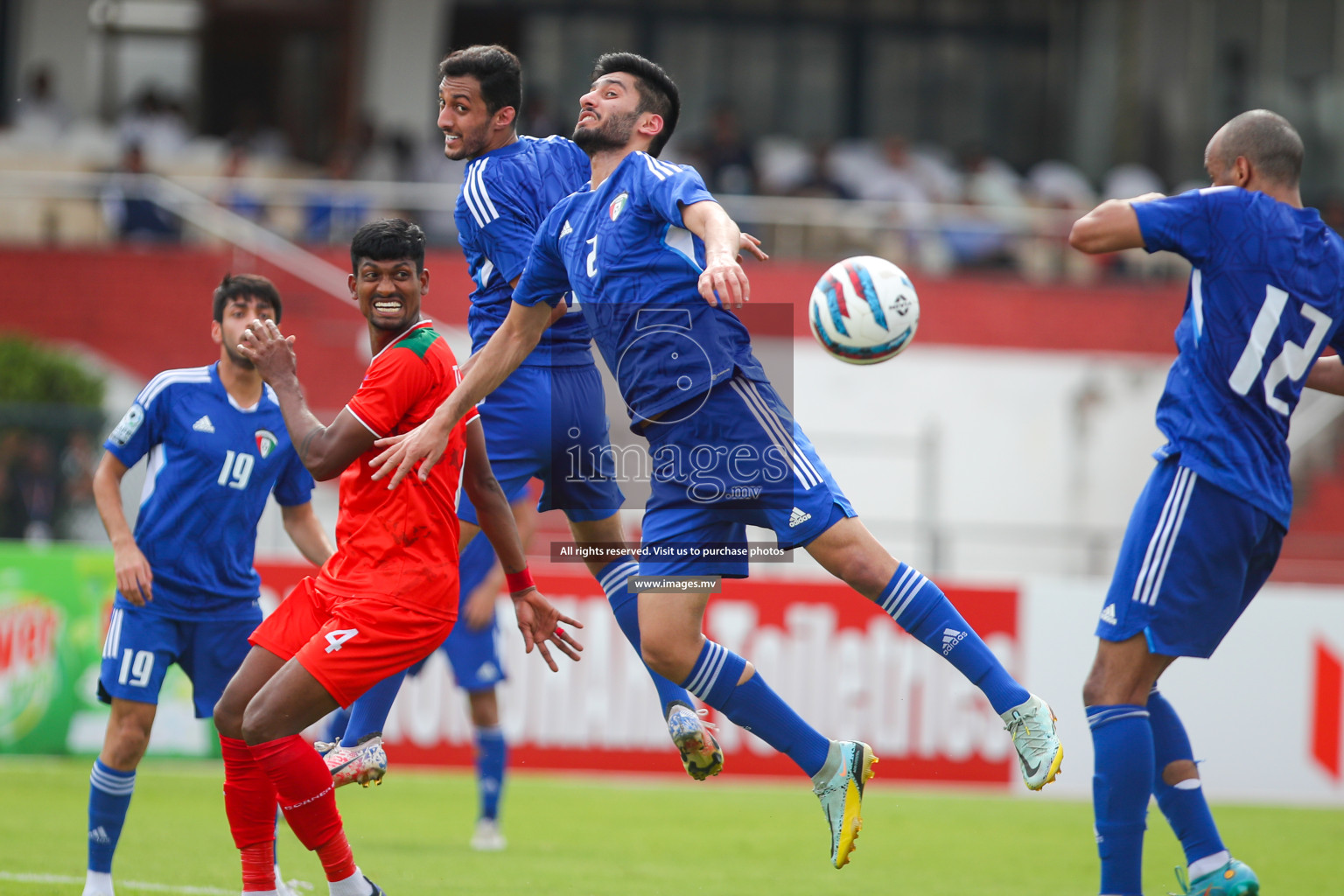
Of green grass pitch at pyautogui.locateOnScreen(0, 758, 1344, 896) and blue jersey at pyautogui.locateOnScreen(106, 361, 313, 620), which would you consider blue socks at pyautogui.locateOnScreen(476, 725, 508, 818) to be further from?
blue jersey at pyautogui.locateOnScreen(106, 361, 313, 620)

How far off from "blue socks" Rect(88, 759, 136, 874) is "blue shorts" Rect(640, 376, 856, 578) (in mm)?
2642

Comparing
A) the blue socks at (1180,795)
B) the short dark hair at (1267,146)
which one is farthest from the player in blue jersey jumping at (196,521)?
the short dark hair at (1267,146)

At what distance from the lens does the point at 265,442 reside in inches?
261

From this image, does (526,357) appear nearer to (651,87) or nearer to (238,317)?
(651,87)

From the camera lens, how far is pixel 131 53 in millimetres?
21312

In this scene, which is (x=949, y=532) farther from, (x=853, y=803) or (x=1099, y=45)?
(x=1099, y=45)

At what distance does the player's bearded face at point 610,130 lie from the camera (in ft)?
18.2

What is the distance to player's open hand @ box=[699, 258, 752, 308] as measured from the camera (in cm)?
454

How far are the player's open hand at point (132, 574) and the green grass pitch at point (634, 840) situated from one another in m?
1.34

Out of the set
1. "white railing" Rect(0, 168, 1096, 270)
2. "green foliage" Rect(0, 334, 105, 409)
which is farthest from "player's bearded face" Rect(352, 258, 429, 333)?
"white railing" Rect(0, 168, 1096, 270)

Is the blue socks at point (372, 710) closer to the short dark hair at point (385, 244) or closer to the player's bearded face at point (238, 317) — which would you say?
the short dark hair at point (385, 244)

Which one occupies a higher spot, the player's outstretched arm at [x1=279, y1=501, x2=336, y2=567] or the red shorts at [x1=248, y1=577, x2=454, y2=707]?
the player's outstretched arm at [x1=279, y1=501, x2=336, y2=567]

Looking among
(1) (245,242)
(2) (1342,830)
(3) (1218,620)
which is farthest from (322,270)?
(3) (1218,620)

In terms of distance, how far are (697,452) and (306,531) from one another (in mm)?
2225
